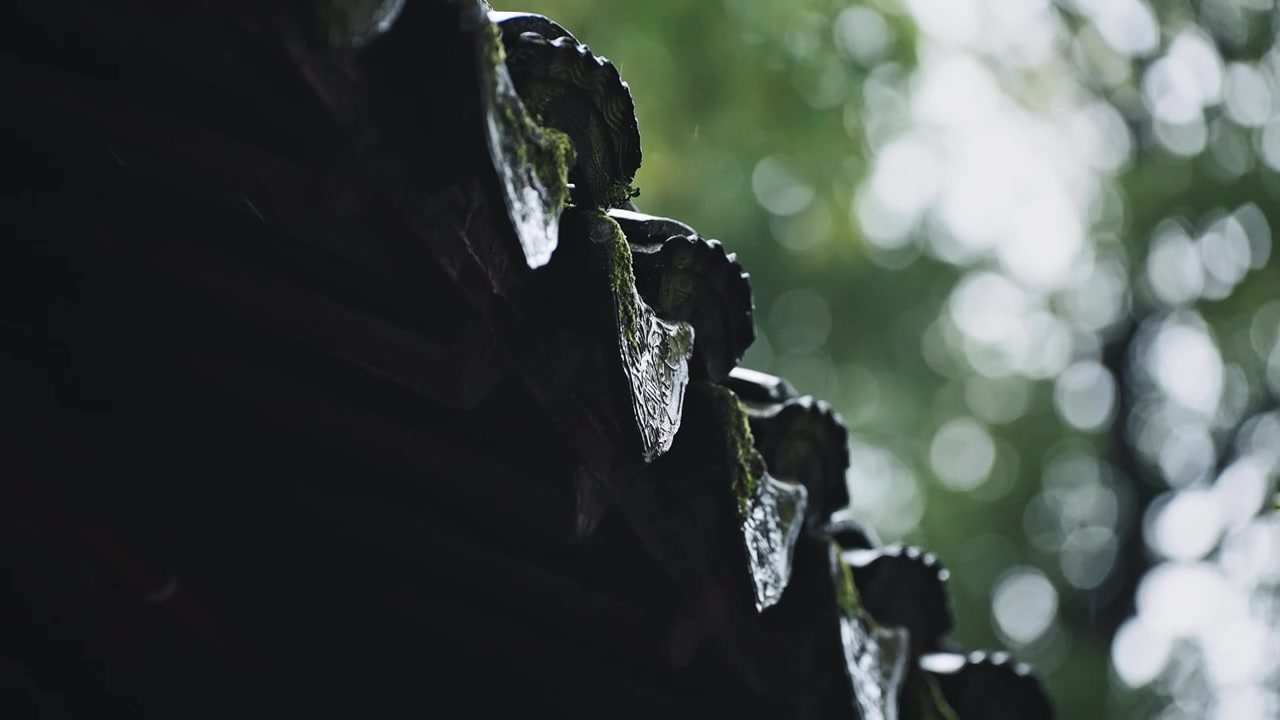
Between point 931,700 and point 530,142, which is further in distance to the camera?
point 931,700

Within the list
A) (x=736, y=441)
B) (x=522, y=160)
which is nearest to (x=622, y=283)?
(x=522, y=160)

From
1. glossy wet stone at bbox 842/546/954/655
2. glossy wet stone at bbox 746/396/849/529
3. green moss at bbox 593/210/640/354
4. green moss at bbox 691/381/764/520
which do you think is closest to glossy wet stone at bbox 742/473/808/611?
green moss at bbox 691/381/764/520

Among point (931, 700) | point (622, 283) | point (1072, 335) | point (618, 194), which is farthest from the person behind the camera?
point (1072, 335)

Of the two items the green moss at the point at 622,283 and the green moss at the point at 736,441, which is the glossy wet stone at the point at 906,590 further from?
the green moss at the point at 622,283

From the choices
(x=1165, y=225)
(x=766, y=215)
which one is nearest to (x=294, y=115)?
(x=766, y=215)

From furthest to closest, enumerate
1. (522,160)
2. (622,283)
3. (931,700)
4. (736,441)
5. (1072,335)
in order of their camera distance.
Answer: (1072,335), (931,700), (736,441), (622,283), (522,160)

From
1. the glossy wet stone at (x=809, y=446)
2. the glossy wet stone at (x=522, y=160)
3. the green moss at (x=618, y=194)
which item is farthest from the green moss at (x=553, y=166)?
the glossy wet stone at (x=809, y=446)

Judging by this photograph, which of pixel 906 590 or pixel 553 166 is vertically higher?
pixel 553 166

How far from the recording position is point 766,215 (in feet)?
28.2

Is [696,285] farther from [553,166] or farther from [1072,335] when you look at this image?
[1072,335]

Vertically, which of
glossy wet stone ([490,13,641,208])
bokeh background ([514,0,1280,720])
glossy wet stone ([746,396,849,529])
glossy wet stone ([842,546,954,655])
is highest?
glossy wet stone ([490,13,641,208])

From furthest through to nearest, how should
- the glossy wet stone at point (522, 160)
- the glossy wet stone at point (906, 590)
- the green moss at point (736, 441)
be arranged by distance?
the glossy wet stone at point (906, 590), the green moss at point (736, 441), the glossy wet stone at point (522, 160)

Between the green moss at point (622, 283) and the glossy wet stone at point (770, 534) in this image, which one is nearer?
the green moss at point (622, 283)

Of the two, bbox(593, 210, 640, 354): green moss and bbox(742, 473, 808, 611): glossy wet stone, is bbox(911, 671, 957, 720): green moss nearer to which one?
bbox(742, 473, 808, 611): glossy wet stone
